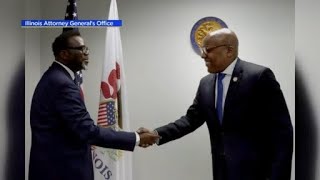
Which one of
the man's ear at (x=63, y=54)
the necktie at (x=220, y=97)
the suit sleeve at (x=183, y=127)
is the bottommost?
the suit sleeve at (x=183, y=127)

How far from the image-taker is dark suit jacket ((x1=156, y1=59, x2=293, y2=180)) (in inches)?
75.3

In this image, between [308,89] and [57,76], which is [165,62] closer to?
[57,76]

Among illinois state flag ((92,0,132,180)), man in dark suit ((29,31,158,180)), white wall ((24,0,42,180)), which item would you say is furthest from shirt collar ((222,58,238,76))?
white wall ((24,0,42,180))

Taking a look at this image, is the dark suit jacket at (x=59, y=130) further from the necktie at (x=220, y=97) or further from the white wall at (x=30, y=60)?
the white wall at (x=30, y=60)

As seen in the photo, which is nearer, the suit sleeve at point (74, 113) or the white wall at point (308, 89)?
the white wall at point (308, 89)

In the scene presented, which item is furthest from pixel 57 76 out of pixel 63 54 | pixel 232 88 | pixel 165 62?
pixel 165 62

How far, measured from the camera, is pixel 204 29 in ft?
11.7

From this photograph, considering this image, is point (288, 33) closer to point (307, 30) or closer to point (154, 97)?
point (154, 97)

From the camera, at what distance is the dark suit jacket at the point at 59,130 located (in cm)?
218

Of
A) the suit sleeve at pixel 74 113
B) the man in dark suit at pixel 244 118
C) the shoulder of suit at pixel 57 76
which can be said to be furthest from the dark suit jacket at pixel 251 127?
the shoulder of suit at pixel 57 76

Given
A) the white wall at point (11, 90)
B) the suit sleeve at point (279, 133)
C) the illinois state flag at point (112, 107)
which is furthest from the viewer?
the illinois state flag at point (112, 107)

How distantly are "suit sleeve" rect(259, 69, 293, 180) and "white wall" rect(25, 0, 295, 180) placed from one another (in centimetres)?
166

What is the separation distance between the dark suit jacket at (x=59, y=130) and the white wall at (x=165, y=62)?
4.41 feet

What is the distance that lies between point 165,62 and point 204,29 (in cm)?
44
